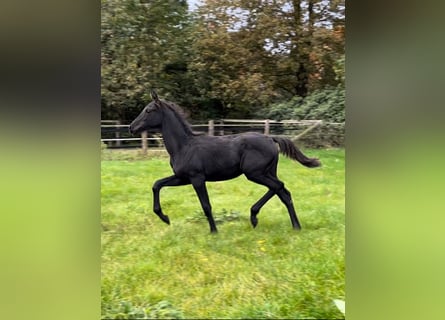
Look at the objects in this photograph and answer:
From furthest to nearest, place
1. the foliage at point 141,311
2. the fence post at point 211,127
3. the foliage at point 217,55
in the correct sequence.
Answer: the fence post at point 211,127, the foliage at point 217,55, the foliage at point 141,311

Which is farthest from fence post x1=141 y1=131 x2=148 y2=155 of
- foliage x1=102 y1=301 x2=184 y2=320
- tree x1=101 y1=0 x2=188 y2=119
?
→ foliage x1=102 y1=301 x2=184 y2=320

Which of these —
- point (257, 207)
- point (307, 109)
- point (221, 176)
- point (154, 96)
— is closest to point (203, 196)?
point (221, 176)

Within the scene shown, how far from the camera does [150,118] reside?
5.52ft

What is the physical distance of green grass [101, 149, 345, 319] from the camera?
57.8 inches

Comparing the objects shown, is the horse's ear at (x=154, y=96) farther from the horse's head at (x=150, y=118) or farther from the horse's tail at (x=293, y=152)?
the horse's tail at (x=293, y=152)

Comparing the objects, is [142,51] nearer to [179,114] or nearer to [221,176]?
[179,114]

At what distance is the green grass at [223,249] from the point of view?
1469 mm

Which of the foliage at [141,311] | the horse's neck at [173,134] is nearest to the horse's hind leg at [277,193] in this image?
the horse's neck at [173,134]

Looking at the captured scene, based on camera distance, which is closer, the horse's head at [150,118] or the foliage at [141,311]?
the foliage at [141,311]

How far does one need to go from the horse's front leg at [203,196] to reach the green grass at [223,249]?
2cm
